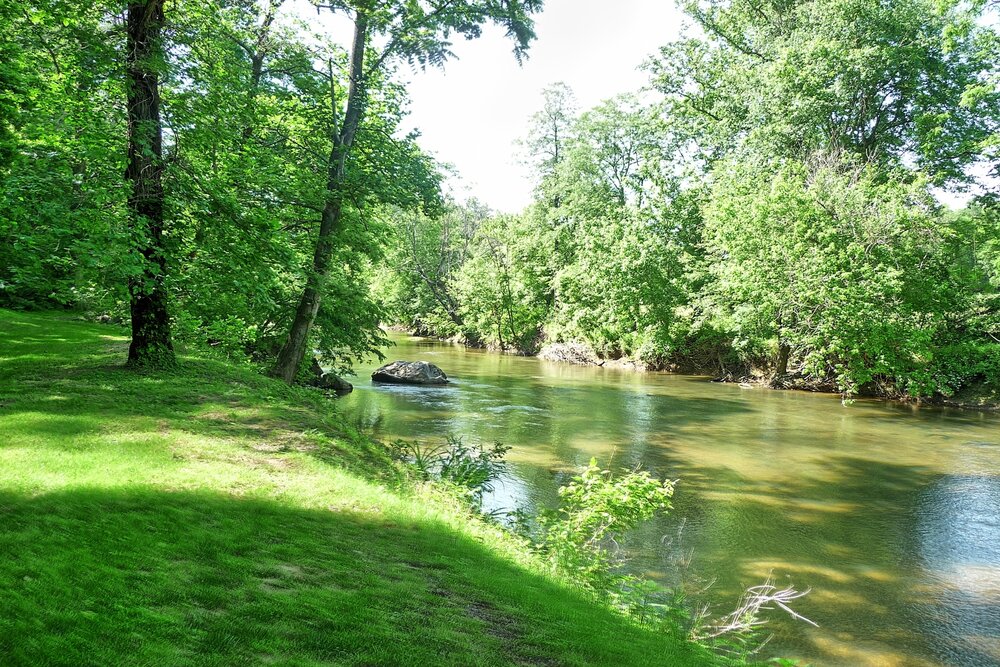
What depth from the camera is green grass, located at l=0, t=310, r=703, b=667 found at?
3295 millimetres

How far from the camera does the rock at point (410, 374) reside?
85.8 feet

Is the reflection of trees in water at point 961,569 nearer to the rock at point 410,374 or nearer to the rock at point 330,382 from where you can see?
the rock at point 330,382

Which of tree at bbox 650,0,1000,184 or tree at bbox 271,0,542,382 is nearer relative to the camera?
tree at bbox 271,0,542,382

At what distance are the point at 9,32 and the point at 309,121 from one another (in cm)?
698

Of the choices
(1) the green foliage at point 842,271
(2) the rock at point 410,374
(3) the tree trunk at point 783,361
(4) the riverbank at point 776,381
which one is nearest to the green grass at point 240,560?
(2) the rock at point 410,374

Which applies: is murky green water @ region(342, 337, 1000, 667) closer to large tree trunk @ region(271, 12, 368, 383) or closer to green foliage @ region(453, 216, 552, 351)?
large tree trunk @ region(271, 12, 368, 383)

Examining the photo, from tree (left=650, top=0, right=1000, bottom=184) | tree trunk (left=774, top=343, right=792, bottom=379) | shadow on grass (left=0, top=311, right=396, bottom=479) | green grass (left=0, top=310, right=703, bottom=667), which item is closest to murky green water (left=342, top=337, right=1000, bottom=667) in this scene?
green grass (left=0, top=310, right=703, bottom=667)

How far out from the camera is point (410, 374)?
2636 cm

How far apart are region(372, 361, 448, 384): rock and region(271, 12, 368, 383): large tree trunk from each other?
1049 centimetres

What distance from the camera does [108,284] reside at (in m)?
9.73

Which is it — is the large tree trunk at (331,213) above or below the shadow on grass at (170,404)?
above

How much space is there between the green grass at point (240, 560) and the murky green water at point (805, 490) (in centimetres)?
202

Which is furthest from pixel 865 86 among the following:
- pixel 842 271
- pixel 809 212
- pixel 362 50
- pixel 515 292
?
pixel 515 292

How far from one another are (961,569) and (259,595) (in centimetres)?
983
